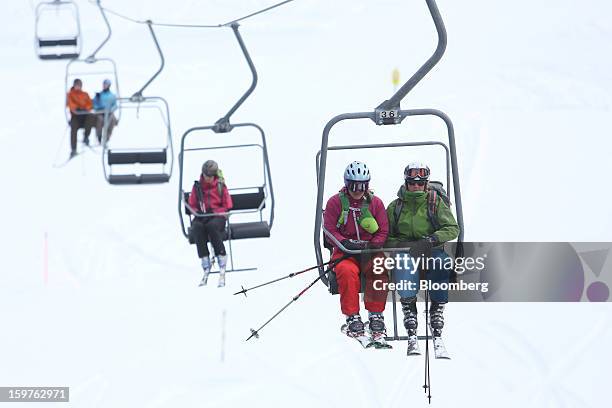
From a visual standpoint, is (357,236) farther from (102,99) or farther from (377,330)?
(102,99)

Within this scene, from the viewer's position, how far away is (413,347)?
6.82m

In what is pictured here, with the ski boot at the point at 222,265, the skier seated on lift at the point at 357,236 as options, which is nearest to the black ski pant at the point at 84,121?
the ski boot at the point at 222,265

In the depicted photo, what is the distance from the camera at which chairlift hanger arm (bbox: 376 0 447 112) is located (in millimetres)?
6254

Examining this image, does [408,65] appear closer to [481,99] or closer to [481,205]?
[481,99]

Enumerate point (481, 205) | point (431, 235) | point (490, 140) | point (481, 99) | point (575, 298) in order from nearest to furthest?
1. point (431, 235)
2. point (575, 298)
3. point (481, 205)
4. point (490, 140)
5. point (481, 99)

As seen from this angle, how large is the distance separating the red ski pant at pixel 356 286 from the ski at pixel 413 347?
12.6 inches

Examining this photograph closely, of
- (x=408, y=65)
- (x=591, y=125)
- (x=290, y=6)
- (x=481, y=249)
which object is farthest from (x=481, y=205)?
(x=290, y=6)

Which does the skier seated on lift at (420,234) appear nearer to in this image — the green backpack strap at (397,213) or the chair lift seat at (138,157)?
the green backpack strap at (397,213)

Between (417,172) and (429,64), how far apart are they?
0.94 metres

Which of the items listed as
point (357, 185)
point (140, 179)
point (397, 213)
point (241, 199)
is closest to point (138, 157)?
point (140, 179)

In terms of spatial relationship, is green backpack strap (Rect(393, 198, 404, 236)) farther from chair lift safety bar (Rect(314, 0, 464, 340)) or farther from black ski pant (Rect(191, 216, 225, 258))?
black ski pant (Rect(191, 216, 225, 258))

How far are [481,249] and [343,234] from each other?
92cm

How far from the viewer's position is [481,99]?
32.6 meters

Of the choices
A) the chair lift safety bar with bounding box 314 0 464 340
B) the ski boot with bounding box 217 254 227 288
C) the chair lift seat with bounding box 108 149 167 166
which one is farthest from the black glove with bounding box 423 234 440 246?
the chair lift seat with bounding box 108 149 167 166
